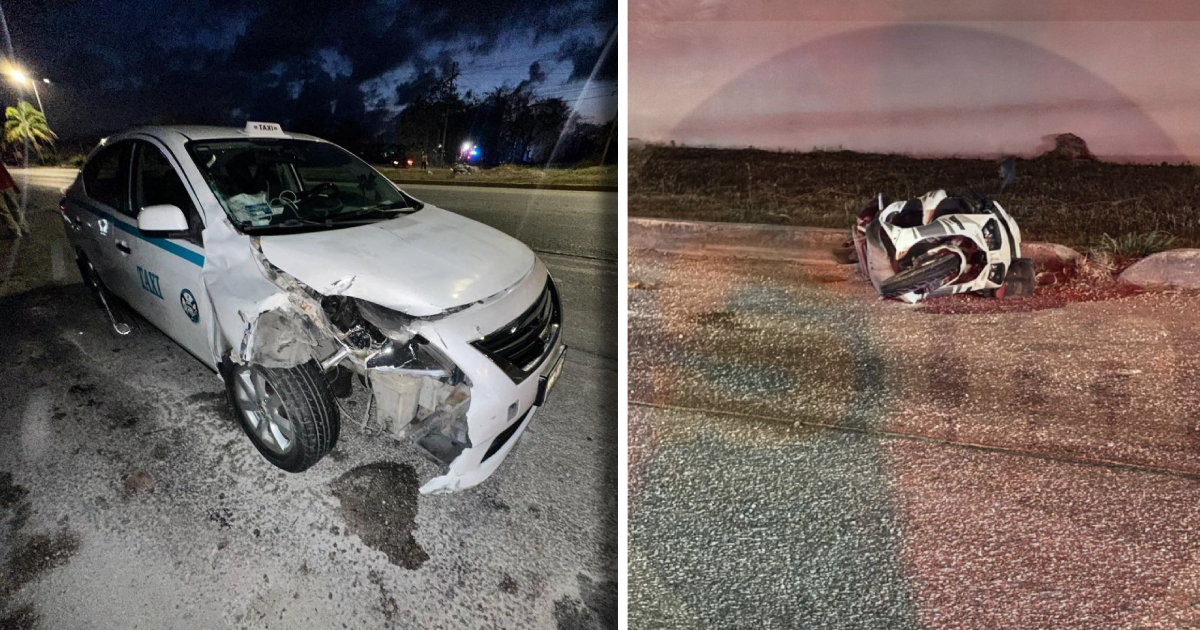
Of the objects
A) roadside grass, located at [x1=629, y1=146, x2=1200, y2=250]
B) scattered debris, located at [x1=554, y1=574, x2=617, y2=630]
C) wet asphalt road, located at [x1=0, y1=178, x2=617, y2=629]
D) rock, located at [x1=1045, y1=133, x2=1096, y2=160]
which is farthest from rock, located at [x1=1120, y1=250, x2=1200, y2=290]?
scattered debris, located at [x1=554, y1=574, x2=617, y2=630]

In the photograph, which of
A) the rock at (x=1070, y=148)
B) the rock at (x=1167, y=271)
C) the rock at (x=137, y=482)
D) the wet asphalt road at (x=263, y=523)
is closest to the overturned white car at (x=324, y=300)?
the wet asphalt road at (x=263, y=523)

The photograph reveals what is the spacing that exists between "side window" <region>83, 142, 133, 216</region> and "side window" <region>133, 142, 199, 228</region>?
0.09 m

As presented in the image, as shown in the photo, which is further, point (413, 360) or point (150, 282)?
point (150, 282)

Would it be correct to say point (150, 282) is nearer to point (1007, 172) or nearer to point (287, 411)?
point (287, 411)

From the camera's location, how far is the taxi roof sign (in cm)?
218

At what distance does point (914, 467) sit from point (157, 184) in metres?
2.92

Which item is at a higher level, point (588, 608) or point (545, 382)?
point (545, 382)

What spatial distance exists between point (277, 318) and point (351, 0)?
183 cm

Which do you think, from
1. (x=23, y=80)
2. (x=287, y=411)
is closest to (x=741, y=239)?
(x=287, y=411)

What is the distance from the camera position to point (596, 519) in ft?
4.96

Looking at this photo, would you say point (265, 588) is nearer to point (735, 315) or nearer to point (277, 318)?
point (277, 318)

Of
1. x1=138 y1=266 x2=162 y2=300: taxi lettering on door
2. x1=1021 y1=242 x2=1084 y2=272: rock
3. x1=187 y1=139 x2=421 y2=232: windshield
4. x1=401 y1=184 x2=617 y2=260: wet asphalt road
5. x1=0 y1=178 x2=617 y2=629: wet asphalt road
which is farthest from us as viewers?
x1=1021 y1=242 x2=1084 y2=272: rock

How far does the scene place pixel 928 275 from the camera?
295 cm

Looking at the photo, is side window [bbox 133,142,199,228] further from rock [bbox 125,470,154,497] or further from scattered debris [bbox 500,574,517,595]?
scattered debris [bbox 500,574,517,595]
